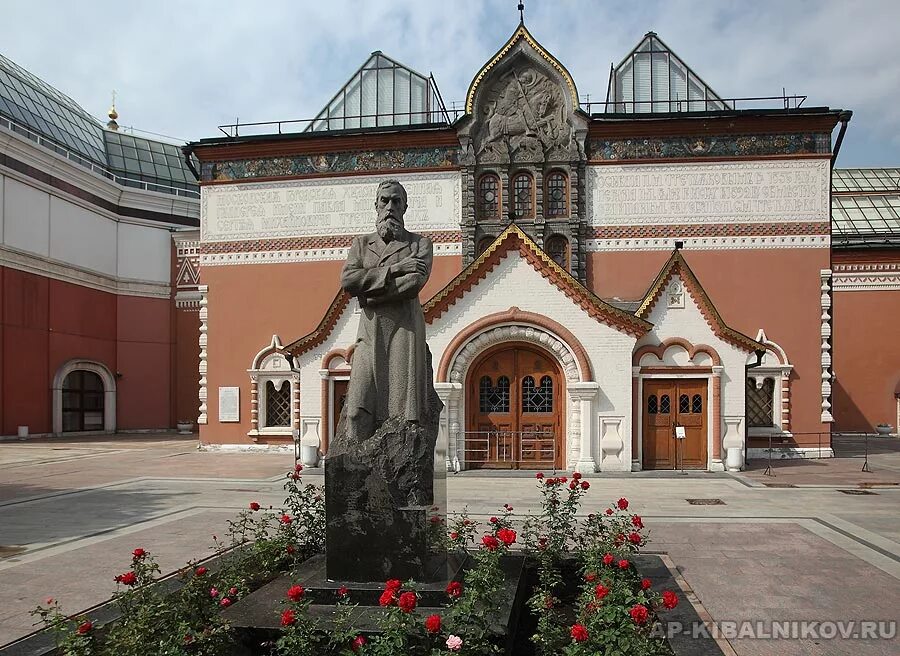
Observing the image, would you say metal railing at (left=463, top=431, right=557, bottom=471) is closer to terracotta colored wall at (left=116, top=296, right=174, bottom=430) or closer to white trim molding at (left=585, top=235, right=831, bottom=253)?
white trim molding at (left=585, top=235, right=831, bottom=253)

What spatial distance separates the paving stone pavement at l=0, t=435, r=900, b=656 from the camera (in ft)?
21.7

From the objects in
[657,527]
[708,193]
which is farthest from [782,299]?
[657,527]

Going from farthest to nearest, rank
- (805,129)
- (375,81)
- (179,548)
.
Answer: (375,81), (805,129), (179,548)

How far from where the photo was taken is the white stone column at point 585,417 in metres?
16.5

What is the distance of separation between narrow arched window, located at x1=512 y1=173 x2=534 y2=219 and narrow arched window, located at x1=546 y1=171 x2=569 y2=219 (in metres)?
0.57

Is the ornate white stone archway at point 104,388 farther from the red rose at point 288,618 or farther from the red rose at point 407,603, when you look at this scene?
the red rose at point 407,603

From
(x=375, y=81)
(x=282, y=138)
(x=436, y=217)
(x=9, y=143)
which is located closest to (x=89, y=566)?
(x=436, y=217)

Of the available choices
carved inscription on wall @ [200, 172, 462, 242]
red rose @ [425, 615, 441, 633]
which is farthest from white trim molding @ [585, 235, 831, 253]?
red rose @ [425, 615, 441, 633]

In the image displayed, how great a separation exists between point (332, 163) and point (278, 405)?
776cm

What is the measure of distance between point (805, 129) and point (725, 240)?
12.7ft

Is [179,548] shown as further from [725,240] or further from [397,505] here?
[725,240]

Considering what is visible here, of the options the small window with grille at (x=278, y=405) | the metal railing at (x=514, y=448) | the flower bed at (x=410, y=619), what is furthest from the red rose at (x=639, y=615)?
the small window with grille at (x=278, y=405)

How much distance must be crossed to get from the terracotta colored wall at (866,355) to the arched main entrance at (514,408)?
1728 centimetres

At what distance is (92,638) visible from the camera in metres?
4.70
